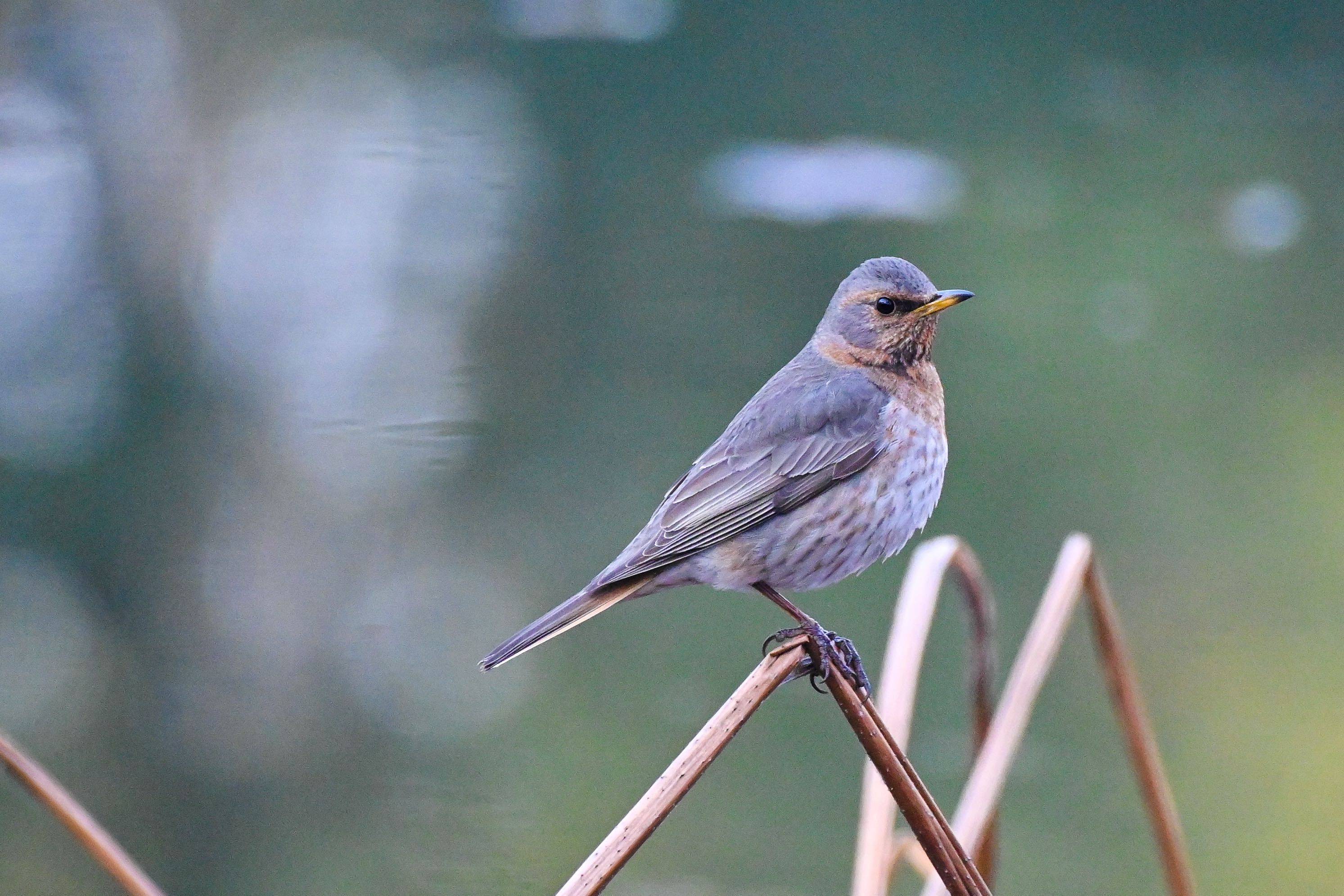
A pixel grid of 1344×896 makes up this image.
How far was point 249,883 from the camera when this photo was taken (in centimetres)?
362

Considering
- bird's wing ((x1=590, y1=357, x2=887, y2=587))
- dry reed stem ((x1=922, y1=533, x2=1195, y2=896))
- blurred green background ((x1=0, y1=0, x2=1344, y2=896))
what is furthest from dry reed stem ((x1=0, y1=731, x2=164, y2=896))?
blurred green background ((x1=0, y1=0, x2=1344, y2=896))

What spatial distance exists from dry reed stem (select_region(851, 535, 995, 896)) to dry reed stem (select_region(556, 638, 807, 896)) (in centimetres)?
41

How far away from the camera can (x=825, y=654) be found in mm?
1529

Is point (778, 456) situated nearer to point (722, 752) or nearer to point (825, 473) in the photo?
point (825, 473)

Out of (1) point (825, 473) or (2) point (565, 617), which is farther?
(1) point (825, 473)

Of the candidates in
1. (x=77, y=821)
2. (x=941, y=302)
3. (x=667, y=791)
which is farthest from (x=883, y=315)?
(x=77, y=821)

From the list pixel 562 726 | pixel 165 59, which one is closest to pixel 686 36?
pixel 165 59

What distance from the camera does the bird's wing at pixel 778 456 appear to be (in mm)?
2098

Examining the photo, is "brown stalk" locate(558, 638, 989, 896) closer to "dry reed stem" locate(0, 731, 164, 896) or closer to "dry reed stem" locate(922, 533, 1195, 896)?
"dry reed stem" locate(922, 533, 1195, 896)

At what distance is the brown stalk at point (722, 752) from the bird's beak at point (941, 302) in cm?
69

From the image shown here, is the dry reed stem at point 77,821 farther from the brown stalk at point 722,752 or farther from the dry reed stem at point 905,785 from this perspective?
the dry reed stem at point 905,785

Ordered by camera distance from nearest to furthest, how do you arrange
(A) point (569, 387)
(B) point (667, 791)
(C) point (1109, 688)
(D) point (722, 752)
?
1. (B) point (667, 791)
2. (D) point (722, 752)
3. (C) point (1109, 688)
4. (A) point (569, 387)

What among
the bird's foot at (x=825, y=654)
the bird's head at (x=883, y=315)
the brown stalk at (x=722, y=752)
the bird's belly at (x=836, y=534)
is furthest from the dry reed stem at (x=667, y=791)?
the bird's head at (x=883, y=315)

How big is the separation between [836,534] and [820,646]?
54 cm
